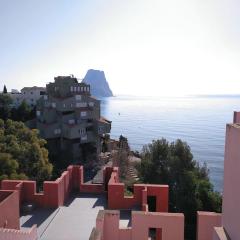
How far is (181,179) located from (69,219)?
16909 millimetres

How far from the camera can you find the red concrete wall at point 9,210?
354 inches

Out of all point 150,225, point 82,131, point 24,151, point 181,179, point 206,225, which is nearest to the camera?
point 206,225

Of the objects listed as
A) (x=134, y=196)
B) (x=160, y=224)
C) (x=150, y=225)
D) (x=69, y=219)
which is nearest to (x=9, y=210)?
(x=69, y=219)

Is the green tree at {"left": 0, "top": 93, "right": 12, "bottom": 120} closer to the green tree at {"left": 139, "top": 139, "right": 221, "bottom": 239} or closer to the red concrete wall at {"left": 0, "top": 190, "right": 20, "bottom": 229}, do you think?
the green tree at {"left": 139, "top": 139, "right": 221, "bottom": 239}

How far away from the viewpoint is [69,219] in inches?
480

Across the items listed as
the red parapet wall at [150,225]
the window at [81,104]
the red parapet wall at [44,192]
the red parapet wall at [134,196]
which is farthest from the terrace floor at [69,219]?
the window at [81,104]

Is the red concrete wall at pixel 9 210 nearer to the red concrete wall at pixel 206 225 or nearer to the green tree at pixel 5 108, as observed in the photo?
the red concrete wall at pixel 206 225

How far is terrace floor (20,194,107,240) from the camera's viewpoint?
1104cm

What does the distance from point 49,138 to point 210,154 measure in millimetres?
32043

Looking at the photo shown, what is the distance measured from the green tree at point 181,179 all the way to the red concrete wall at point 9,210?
1605 centimetres

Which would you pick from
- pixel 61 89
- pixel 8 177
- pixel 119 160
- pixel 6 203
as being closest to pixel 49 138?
pixel 61 89

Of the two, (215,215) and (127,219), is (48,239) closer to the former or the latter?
(127,219)

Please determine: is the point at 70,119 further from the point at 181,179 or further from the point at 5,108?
the point at 181,179

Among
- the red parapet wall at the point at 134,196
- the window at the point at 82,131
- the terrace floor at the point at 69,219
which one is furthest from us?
the window at the point at 82,131
